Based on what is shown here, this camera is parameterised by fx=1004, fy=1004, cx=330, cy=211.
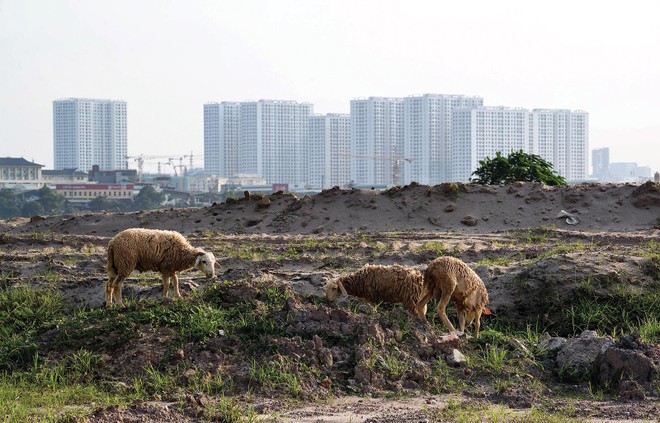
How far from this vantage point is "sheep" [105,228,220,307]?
13172 millimetres

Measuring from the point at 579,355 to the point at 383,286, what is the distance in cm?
257

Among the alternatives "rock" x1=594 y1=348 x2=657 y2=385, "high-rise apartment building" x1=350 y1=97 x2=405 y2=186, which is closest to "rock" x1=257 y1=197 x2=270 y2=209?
"rock" x1=594 y1=348 x2=657 y2=385

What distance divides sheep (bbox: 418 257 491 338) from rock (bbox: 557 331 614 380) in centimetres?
123

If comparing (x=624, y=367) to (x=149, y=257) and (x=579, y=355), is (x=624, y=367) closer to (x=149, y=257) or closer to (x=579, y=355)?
(x=579, y=355)

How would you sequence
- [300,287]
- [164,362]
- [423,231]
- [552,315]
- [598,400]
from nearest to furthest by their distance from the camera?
[598,400], [164,362], [552,315], [300,287], [423,231]

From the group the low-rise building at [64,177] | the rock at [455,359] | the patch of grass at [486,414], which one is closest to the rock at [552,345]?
the rock at [455,359]

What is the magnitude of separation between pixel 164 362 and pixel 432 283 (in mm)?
3370

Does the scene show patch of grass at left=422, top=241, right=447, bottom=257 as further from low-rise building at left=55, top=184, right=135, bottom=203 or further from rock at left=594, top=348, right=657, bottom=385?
low-rise building at left=55, top=184, right=135, bottom=203

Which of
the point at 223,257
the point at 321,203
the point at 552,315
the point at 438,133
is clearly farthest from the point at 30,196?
the point at 438,133

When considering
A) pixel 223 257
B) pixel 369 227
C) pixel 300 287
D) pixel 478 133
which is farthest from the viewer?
pixel 478 133

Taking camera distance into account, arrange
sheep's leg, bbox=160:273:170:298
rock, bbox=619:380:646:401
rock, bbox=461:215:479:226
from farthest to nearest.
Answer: rock, bbox=461:215:479:226
sheep's leg, bbox=160:273:170:298
rock, bbox=619:380:646:401

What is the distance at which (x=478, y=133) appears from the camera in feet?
621

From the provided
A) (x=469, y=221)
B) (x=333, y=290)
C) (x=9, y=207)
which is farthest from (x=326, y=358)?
(x=9, y=207)

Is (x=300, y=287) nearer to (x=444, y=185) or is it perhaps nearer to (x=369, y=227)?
(x=369, y=227)
